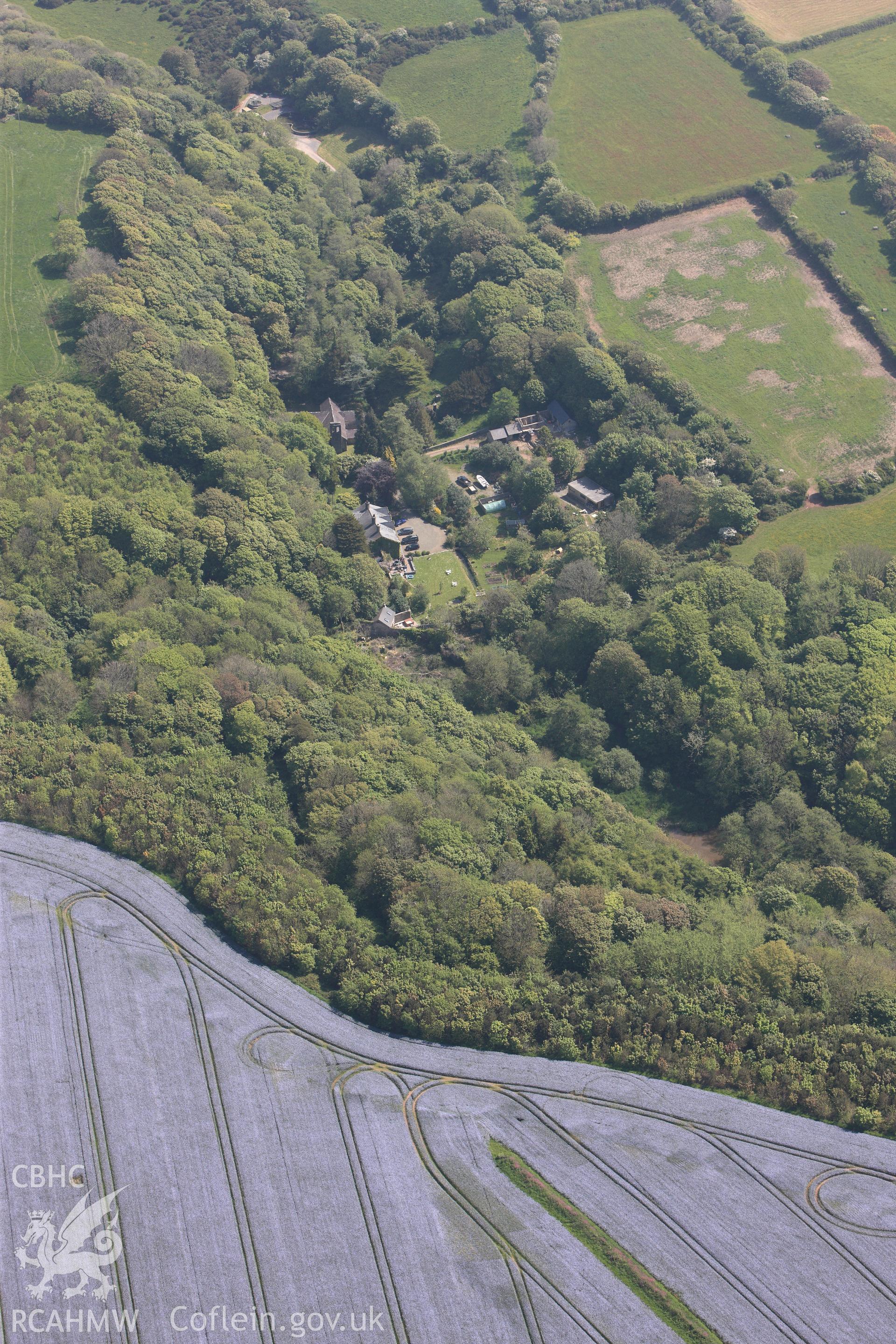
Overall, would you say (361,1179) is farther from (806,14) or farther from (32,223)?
(806,14)

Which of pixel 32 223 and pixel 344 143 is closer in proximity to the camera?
pixel 32 223

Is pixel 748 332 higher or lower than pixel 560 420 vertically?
higher

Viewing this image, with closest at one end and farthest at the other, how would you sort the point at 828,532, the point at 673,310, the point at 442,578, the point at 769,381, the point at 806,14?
the point at 828,532 < the point at 442,578 < the point at 769,381 < the point at 673,310 < the point at 806,14

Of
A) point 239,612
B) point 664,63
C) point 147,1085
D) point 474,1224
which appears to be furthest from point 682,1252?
point 664,63

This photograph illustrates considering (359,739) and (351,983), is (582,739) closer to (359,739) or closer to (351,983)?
(359,739)

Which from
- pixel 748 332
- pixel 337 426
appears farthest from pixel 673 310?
pixel 337 426

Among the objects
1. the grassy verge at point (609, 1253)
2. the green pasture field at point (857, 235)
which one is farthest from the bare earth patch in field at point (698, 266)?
the grassy verge at point (609, 1253)

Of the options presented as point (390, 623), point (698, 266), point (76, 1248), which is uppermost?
point (698, 266)

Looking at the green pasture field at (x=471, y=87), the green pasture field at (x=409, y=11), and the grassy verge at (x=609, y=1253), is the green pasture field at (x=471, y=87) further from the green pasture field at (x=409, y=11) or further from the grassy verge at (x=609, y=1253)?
the grassy verge at (x=609, y=1253)

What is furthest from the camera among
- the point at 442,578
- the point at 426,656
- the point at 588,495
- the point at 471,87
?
the point at 471,87
